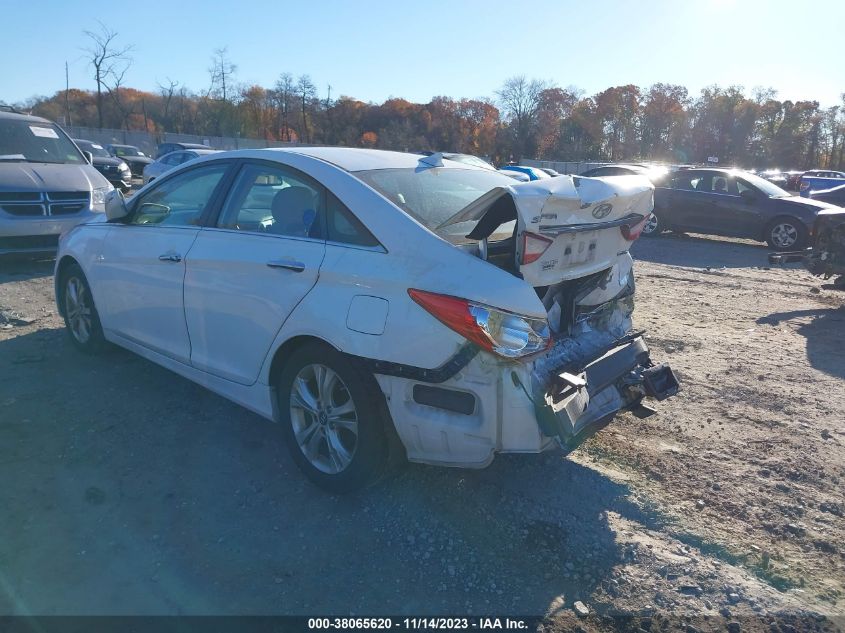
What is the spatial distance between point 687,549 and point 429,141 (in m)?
53.7

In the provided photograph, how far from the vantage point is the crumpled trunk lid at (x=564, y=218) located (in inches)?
114

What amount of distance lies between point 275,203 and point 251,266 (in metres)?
0.41

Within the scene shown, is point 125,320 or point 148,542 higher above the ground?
point 125,320

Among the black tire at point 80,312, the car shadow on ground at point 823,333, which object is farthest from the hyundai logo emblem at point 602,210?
the black tire at point 80,312

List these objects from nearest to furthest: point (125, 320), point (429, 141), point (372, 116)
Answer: point (125, 320) < point (429, 141) < point (372, 116)

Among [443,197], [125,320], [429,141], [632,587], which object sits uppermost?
[429,141]

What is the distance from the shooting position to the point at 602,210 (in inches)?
128

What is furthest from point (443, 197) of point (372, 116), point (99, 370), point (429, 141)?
point (372, 116)

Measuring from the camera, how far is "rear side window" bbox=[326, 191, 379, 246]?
3143 millimetres

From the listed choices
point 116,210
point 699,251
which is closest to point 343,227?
point 116,210

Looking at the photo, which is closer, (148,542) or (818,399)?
(148,542)

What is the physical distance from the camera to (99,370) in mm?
4996

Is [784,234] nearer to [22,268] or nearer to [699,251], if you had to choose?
[699,251]

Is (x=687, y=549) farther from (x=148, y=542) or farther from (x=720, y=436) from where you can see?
(x=148, y=542)
